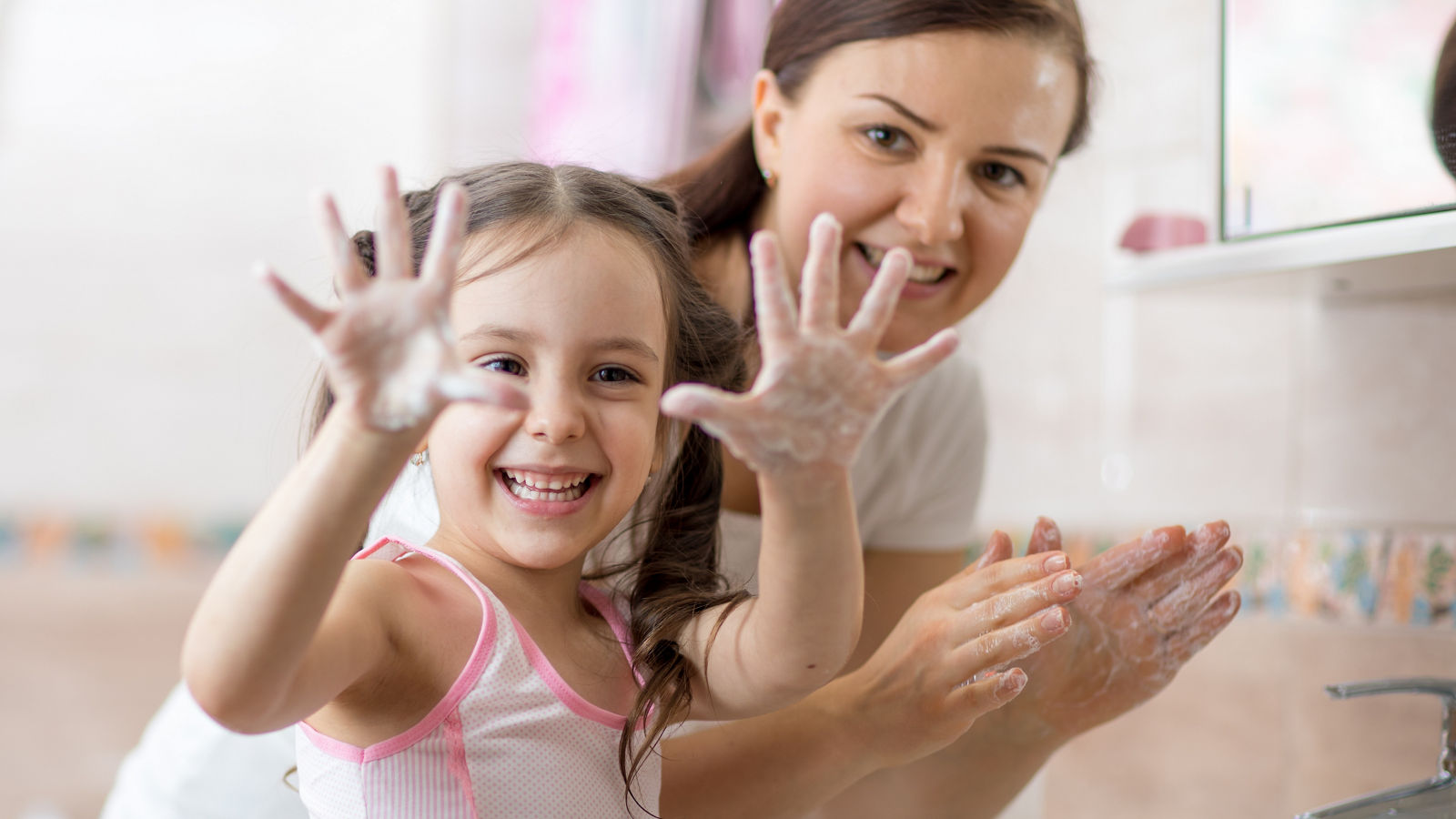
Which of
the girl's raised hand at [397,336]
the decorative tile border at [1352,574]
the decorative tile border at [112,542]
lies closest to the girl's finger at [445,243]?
the girl's raised hand at [397,336]

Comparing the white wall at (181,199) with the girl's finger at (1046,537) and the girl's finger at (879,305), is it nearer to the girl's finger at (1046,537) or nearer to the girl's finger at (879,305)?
the girl's finger at (1046,537)

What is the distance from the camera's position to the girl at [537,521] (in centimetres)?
50

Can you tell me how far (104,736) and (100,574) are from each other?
9.6 inches

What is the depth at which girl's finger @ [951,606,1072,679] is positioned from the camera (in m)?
0.69

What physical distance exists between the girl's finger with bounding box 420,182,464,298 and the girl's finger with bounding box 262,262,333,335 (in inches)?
1.8

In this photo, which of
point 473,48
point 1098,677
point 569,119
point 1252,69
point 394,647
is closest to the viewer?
point 394,647

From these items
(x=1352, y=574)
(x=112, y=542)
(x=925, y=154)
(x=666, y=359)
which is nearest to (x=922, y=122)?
(x=925, y=154)

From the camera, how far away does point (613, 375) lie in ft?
2.33

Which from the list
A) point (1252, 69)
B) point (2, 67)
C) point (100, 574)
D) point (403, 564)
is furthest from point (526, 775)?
point (2, 67)

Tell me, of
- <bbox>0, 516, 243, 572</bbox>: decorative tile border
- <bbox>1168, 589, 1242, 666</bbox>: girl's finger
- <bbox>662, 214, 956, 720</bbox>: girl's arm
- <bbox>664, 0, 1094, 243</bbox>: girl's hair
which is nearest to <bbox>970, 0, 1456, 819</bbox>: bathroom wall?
<bbox>664, 0, 1094, 243</bbox>: girl's hair

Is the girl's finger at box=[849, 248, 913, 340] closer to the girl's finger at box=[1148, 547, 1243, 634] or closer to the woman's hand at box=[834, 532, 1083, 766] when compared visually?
the woman's hand at box=[834, 532, 1083, 766]

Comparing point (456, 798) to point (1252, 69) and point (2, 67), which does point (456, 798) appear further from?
point (2, 67)

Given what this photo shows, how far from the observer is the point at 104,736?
1695 millimetres

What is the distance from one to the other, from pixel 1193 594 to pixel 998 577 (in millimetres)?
158
